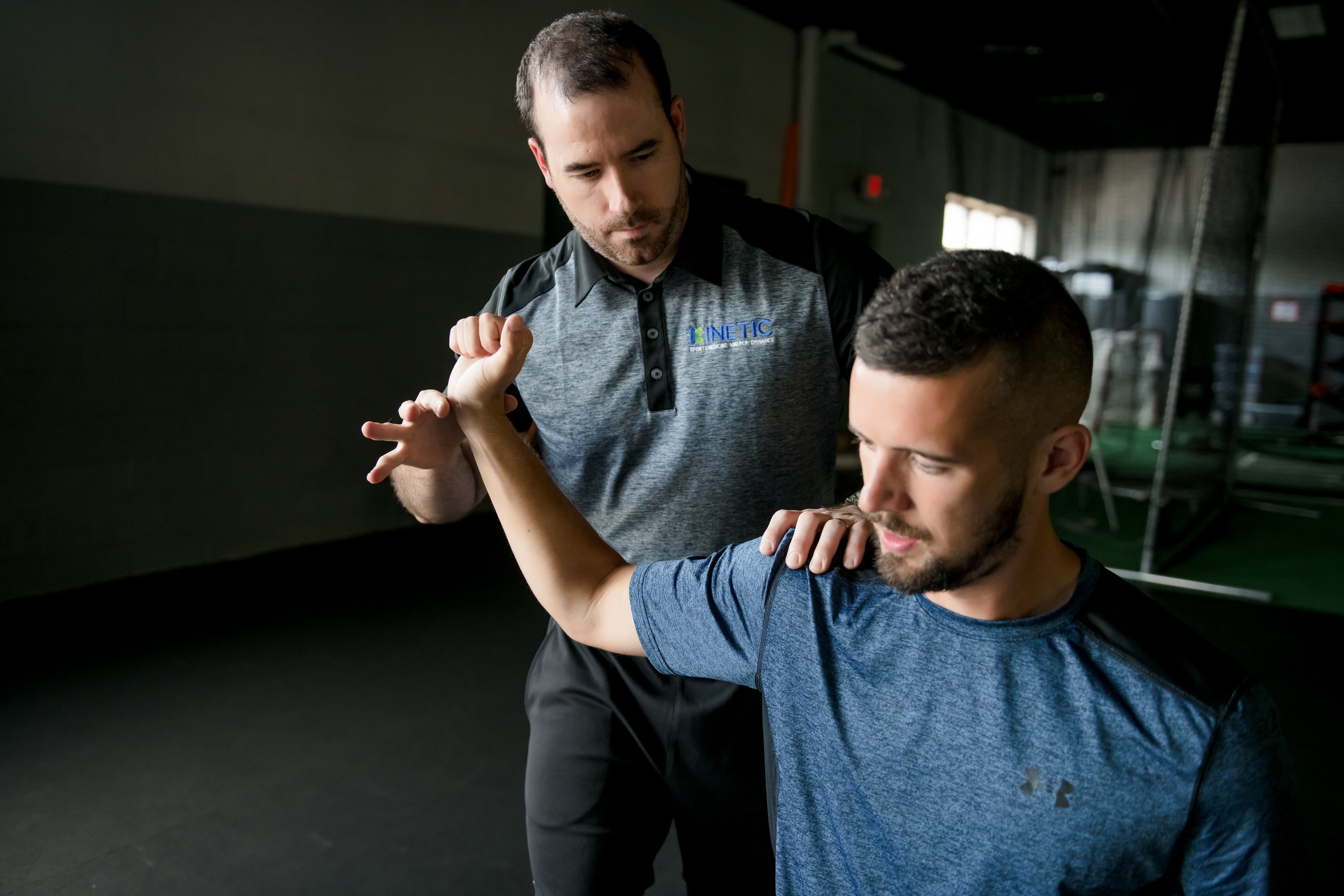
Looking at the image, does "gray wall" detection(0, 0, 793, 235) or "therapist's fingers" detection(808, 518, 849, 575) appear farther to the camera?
"gray wall" detection(0, 0, 793, 235)

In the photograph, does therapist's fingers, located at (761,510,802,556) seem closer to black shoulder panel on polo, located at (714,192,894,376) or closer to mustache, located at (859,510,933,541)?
mustache, located at (859,510,933,541)

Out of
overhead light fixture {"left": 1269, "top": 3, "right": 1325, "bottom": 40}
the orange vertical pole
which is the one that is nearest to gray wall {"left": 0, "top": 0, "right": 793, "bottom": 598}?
the orange vertical pole

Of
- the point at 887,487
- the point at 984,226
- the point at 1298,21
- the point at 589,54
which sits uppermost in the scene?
the point at 1298,21

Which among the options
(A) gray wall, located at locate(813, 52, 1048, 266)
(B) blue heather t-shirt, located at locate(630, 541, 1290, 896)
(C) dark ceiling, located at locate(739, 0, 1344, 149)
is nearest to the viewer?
(B) blue heather t-shirt, located at locate(630, 541, 1290, 896)

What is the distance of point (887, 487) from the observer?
917 mm

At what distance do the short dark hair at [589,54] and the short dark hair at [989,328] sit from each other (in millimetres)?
533

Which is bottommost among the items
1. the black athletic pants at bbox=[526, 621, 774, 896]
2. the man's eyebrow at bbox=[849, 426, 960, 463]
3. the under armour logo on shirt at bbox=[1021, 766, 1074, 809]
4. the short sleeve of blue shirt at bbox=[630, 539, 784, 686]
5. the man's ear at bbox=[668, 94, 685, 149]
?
the black athletic pants at bbox=[526, 621, 774, 896]

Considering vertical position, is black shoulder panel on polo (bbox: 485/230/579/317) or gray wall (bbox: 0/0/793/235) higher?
gray wall (bbox: 0/0/793/235)

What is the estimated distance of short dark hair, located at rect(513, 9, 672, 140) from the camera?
123cm

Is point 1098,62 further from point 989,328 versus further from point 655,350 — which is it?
point 989,328

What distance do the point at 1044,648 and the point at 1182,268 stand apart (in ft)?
40.0

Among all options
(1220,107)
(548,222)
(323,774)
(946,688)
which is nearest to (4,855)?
(323,774)

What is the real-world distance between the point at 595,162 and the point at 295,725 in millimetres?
2143

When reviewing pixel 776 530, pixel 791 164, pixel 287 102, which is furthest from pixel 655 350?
pixel 791 164
